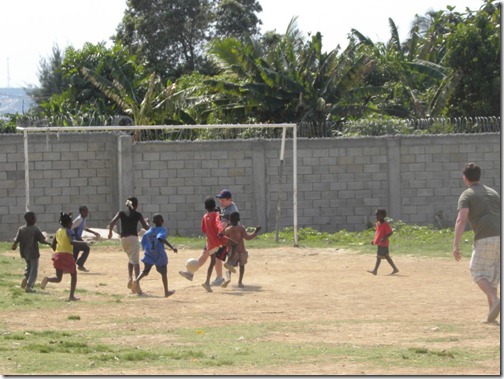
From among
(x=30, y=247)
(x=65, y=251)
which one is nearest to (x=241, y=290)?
(x=65, y=251)

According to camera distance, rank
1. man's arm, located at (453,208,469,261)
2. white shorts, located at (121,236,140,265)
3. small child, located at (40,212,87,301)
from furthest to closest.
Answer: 1. white shorts, located at (121,236,140,265)
2. small child, located at (40,212,87,301)
3. man's arm, located at (453,208,469,261)

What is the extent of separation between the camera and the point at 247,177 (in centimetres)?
2281

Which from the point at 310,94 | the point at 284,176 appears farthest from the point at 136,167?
the point at 310,94

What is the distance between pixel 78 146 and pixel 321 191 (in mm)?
5465

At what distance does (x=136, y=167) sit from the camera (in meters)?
22.6

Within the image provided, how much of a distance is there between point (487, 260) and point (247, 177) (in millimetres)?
12624

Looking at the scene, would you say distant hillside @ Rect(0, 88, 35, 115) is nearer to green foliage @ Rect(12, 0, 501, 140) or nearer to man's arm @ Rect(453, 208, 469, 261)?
green foliage @ Rect(12, 0, 501, 140)

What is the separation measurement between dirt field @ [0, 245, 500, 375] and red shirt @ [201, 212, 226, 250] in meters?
0.67

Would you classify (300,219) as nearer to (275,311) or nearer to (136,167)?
(136,167)

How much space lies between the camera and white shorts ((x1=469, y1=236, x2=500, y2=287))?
34.2 ft

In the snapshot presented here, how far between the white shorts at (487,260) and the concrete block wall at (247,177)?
11.6 m

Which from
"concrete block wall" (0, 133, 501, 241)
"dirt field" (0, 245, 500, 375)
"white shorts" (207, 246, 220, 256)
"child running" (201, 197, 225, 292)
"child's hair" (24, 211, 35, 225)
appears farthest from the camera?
"concrete block wall" (0, 133, 501, 241)

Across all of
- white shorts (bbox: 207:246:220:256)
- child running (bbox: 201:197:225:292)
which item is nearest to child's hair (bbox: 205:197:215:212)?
child running (bbox: 201:197:225:292)

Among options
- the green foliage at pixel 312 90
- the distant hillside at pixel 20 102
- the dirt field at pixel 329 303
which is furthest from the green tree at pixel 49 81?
the dirt field at pixel 329 303
